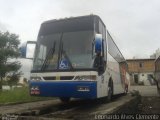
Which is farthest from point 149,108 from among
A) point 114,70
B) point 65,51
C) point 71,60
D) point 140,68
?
point 140,68

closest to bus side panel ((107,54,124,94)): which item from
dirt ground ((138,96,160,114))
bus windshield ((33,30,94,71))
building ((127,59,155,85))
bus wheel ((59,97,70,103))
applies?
dirt ground ((138,96,160,114))

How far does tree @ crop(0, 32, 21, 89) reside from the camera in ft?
218

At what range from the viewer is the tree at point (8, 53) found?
66.5 meters

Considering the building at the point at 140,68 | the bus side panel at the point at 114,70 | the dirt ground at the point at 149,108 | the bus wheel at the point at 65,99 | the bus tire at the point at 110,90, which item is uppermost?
the building at the point at 140,68

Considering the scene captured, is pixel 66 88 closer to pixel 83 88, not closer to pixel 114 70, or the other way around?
pixel 83 88

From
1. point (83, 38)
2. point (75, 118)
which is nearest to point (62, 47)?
point (83, 38)

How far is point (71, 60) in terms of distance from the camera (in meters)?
10.6

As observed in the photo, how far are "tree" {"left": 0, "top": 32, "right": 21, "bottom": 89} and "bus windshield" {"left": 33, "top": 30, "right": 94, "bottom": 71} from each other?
5579 cm

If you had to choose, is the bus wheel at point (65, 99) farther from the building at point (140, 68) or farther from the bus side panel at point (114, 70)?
the building at point (140, 68)

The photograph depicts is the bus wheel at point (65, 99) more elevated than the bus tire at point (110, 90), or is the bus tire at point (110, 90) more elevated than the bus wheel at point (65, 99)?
the bus tire at point (110, 90)

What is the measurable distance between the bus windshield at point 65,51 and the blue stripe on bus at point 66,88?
0.53m

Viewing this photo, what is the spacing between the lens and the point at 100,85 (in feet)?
35.9

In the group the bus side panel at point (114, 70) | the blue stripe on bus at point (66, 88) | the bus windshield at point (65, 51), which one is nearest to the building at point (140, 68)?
the bus side panel at point (114, 70)

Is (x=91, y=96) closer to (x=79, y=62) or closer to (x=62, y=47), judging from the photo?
(x=79, y=62)
